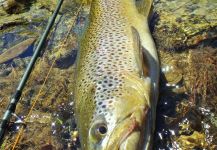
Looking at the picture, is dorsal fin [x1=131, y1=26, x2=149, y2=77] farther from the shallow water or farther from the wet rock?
the wet rock

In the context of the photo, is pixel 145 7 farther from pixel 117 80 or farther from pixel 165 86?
pixel 117 80

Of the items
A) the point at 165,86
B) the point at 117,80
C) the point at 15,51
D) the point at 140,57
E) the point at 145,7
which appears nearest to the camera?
the point at 117,80

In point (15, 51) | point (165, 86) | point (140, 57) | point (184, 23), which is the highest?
point (140, 57)

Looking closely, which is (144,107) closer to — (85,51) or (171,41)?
(85,51)

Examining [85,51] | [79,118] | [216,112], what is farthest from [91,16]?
[216,112]

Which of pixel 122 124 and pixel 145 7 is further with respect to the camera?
pixel 145 7

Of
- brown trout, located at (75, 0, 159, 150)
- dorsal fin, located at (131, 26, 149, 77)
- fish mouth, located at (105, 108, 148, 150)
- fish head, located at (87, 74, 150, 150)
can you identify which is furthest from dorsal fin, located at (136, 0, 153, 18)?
fish mouth, located at (105, 108, 148, 150)

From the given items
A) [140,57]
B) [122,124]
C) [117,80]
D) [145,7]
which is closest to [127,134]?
[122,124]
